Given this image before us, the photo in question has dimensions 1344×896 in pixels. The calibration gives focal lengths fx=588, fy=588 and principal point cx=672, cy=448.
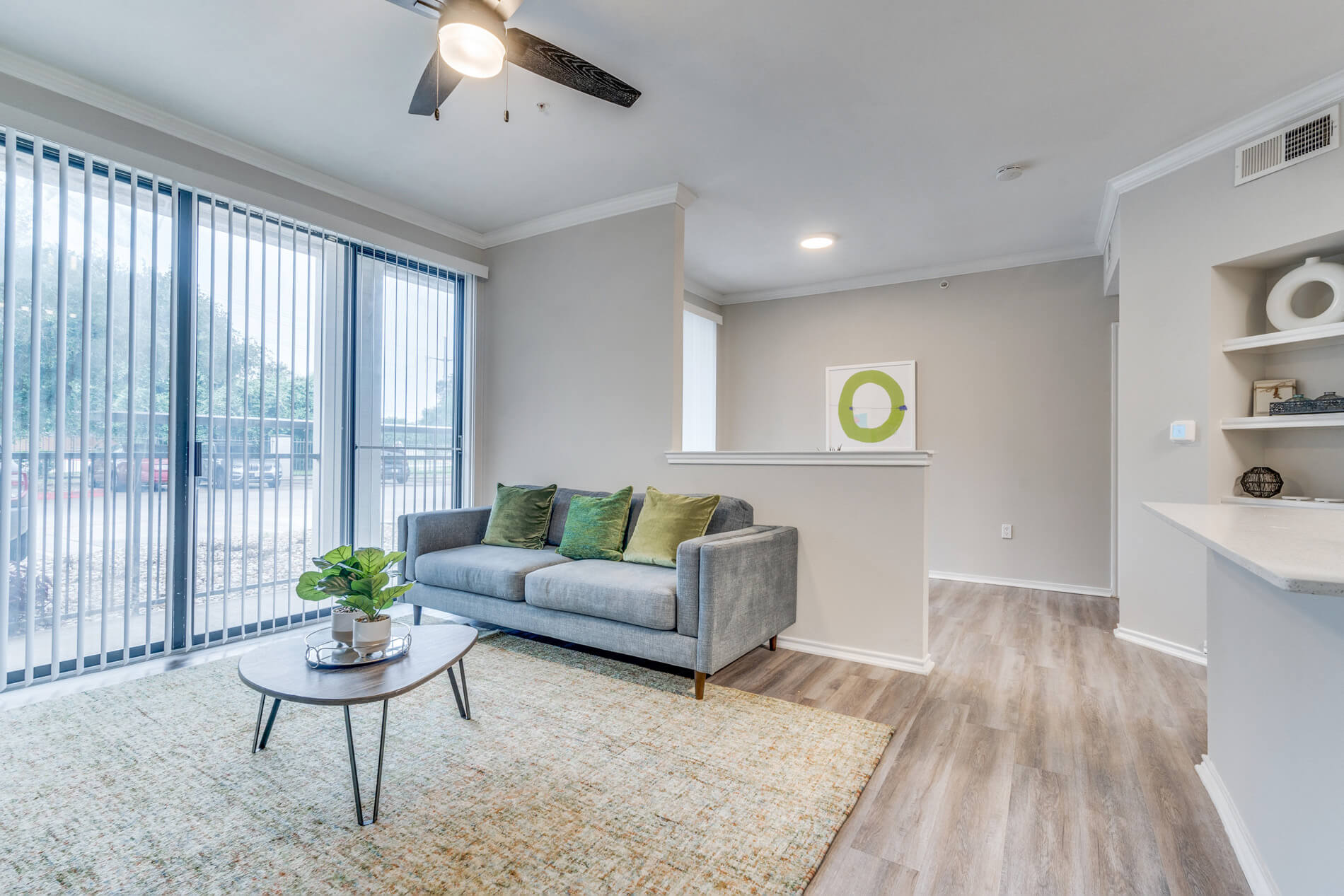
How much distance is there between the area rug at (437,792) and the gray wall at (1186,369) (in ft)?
6.96

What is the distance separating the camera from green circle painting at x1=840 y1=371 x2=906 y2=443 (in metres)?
5.13

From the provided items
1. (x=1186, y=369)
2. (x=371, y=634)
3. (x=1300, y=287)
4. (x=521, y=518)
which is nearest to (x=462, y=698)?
(x=371, y=634)

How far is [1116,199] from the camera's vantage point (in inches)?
137

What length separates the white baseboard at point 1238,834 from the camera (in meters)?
1.37

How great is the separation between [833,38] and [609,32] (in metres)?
0.85

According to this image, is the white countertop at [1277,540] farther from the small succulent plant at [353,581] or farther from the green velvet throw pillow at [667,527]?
the small succulent plant at [353,581]

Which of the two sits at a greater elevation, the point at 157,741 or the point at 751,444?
the point at 751,444

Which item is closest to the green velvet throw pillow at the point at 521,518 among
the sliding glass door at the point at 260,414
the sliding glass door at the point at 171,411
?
the sliding glass door at the point at 171,411

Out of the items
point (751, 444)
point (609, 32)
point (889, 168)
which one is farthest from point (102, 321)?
point (751, 444)

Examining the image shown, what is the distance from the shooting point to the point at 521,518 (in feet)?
11.7

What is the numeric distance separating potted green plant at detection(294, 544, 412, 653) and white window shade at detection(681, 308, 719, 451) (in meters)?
3.83

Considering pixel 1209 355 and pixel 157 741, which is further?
pixel 1209 355

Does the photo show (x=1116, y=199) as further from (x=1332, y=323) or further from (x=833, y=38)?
(x=833, y=38)

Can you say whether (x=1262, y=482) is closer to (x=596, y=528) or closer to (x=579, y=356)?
(x=596, y=528)
